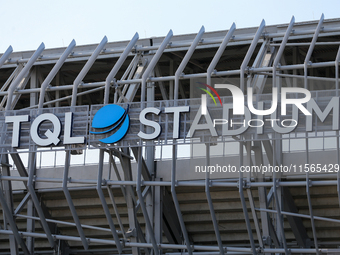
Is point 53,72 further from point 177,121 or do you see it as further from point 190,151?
point 190,151

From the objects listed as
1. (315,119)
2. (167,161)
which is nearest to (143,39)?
(167,161)

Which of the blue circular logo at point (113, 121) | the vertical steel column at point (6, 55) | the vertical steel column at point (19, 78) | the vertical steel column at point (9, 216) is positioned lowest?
the vertical steel column at point (9, 216)

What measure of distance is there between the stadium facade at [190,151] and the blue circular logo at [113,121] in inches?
1.9

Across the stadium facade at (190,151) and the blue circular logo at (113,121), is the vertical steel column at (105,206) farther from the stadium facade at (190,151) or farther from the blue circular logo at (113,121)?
the blue circular logo at (113,121)

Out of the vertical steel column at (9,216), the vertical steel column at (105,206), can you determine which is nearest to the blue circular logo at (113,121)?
the vertical steel column at (105,206)

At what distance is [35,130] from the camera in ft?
78.9

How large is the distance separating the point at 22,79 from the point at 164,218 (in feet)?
29.1

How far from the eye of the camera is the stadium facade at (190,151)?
73.7 feet

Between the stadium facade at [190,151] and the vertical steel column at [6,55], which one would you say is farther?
the vertical steel column at [6,55]

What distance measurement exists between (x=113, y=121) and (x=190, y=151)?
→ 3719mm

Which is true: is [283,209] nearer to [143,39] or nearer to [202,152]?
[202,152]

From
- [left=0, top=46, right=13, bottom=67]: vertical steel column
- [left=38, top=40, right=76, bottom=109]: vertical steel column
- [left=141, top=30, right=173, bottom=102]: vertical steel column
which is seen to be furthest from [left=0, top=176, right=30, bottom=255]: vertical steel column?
[left=141, top=30, right=173, bottom=102]: vertical steel column

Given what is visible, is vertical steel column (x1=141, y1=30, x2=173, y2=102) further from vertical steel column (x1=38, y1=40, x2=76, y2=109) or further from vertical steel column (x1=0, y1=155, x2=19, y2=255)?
vertical steel column (x1=0, y1=155, x2=19, y2=255)

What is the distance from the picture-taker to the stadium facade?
22.5 m
